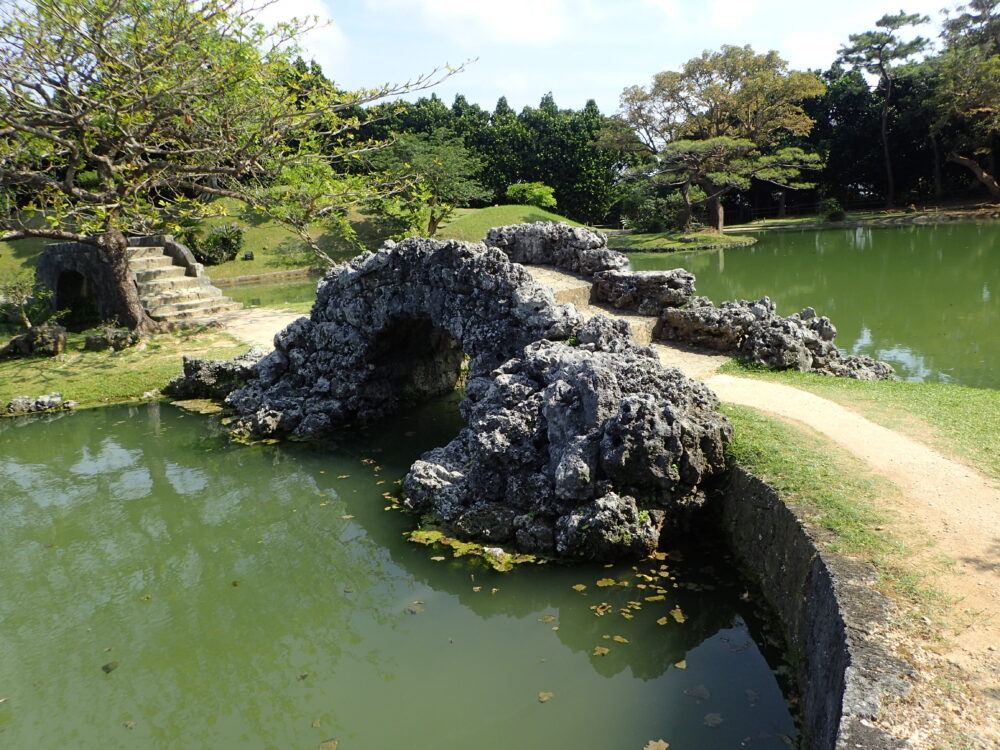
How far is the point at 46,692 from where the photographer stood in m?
5.44

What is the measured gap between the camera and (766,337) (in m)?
11.0

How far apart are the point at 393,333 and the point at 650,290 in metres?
4.64

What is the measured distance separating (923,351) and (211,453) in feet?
42.4

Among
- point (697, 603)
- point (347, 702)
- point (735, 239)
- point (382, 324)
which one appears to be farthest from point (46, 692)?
point (735, 239)

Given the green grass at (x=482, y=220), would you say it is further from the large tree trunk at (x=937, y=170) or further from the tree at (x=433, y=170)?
the large tree trunk at (x=937, y=170)

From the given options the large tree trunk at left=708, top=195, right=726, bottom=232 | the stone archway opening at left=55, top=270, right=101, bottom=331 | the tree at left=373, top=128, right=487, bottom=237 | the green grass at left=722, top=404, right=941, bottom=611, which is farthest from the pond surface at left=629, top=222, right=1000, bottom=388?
the stone archway opening at left=55, top=270, right=101, bottom=331

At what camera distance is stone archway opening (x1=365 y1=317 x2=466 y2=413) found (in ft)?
38.2

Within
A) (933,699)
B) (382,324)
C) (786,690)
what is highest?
(382,324)

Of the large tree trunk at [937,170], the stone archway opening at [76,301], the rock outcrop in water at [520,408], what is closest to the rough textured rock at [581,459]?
the rock outcrop in water at [520,408]

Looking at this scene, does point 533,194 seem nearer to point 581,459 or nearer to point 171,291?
point 171,291

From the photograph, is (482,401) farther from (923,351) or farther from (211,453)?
(923,351)

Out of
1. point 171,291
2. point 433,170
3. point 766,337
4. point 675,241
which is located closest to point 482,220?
point 433,170

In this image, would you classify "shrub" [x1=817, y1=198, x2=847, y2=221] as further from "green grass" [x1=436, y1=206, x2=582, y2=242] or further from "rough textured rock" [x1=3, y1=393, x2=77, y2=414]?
"rough textured rock" [x1=3, y1=393, x2=77, y2=414]

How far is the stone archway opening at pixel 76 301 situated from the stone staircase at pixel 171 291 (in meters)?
1.41
